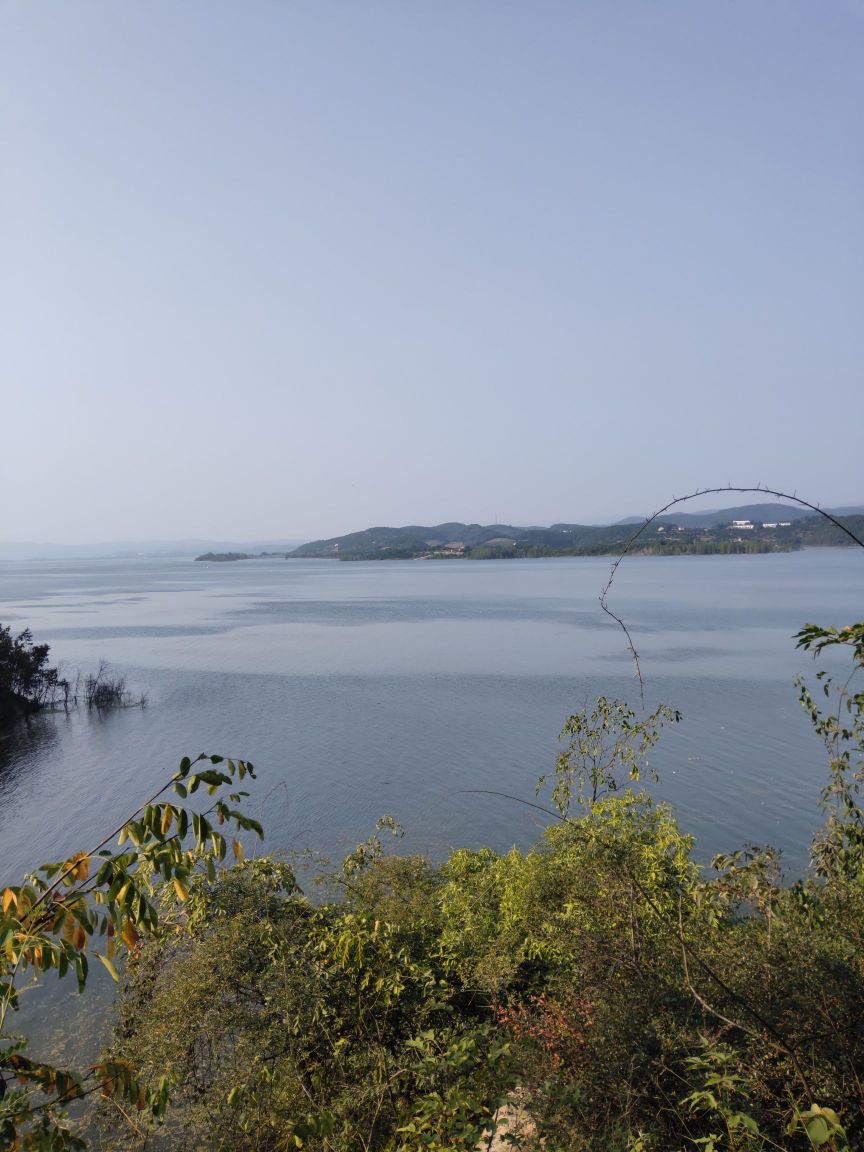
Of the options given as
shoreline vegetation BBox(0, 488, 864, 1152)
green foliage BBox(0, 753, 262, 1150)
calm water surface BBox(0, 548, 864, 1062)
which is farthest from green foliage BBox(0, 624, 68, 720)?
green foliage BBox(0, 753, 262, 1150)

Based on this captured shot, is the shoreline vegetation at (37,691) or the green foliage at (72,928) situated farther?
the shoreline vegetation at (37,691)

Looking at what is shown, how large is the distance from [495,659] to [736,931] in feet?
124

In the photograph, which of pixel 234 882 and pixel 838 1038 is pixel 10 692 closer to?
pixel 234 882

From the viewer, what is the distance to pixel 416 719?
31.5m

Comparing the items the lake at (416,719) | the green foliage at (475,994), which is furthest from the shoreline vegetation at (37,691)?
the green foliage at (475,994)

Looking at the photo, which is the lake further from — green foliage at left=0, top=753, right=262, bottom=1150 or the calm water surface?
green foliage at left=0, top=753, right=262, bottom=1150

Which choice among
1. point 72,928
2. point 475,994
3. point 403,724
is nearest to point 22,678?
point 403,724

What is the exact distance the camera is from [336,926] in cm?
854

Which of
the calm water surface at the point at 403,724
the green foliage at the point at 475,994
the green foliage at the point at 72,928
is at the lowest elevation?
the calm water surface at the point at 403,724

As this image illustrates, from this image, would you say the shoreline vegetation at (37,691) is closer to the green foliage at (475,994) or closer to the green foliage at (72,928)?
the green foliage at (475,994)

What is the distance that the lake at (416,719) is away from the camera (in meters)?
20.3

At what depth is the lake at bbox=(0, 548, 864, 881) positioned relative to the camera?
66.5ft

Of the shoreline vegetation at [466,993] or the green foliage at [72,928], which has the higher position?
the green foliage at [72,928]

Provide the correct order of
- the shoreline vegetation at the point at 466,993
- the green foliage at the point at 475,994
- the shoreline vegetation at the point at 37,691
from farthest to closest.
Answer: the shoreline vegetation at the point at 37,691, the green foliage at the point at 475,994, the shoreline vegetation at the point at 466,993
